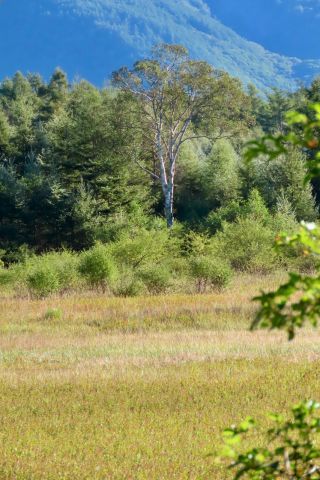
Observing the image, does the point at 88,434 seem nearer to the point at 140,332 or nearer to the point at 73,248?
the point at 140,332

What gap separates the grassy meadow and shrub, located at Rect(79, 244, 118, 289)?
19.2 ft

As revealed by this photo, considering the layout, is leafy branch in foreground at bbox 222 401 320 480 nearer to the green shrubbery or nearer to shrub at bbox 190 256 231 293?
the green shrubbery

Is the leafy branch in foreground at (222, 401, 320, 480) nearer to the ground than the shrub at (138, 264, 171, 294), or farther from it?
nearer to the ground

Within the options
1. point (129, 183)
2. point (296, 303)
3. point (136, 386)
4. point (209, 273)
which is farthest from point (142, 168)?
point (296, 303)

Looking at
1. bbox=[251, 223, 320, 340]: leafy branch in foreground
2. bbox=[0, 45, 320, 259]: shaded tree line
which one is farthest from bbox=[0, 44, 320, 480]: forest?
bbox=[0, 45, 320, 259]: shaded tree line

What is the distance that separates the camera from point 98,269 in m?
25.4

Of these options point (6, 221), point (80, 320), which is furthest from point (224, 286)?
point (6, 221)

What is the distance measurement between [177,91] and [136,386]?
3013 cm

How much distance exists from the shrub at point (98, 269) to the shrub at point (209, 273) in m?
3.22

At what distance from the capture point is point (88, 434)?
7809 mm

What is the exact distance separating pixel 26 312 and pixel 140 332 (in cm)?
485

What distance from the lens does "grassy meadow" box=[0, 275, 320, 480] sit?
6.96 meters

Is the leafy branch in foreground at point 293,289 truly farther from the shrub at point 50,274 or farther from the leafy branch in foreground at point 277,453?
the shrub at point 50,274

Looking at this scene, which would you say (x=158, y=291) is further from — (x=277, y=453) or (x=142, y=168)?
(x=277, y=453)
